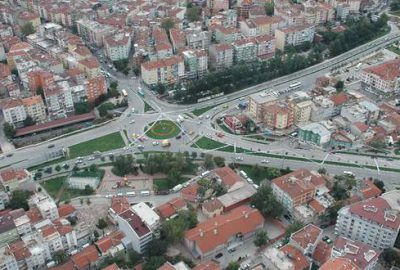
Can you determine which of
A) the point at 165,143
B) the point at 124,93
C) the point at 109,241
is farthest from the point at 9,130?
the point at 109,241

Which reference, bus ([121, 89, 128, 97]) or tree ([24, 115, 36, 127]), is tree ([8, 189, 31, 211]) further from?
bus ([121, 89, 128, 97])

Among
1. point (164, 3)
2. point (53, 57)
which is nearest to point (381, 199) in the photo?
point (53, 57)

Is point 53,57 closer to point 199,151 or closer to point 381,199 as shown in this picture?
point 199,151

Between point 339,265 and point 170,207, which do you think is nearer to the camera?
point 339,265

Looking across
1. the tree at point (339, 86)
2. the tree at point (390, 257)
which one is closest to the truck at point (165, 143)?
the tree at point (339, 86)

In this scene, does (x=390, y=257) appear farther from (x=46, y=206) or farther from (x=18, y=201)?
(x=18, y=201)
